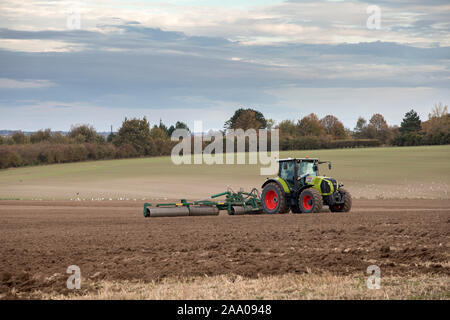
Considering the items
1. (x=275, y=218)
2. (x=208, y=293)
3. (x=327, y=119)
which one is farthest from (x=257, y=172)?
(x=327, y=119)

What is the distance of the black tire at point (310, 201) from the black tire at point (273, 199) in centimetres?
61

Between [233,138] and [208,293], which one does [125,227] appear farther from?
[233,138]

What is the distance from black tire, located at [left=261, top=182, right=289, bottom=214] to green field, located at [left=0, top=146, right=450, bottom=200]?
45.6 ft

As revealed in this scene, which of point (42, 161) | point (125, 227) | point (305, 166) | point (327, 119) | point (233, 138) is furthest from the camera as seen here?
point (327, 119)

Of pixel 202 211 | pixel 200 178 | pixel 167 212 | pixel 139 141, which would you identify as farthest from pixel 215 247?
pixel 139 141

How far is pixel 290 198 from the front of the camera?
21.2 meters

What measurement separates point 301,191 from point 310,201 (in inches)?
26.7

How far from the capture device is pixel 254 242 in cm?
1403

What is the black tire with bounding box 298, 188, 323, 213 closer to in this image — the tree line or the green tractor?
the green tractor

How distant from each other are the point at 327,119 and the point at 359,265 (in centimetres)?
11663

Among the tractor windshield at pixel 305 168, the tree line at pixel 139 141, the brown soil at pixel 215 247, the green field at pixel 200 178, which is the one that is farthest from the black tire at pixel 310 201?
the tree line at pixel 139 141

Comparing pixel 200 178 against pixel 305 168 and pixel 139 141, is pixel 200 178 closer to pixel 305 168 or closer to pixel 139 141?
pixel 305 168

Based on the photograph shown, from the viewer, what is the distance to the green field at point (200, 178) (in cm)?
3684
